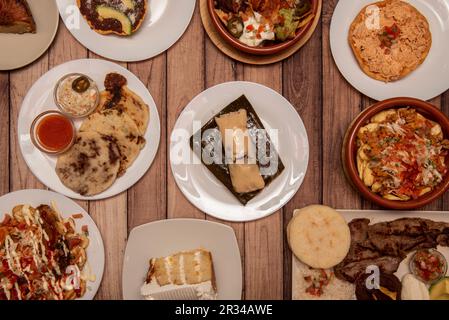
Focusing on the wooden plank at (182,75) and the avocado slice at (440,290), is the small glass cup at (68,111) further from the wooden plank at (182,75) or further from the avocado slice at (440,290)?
the avocado slice at (440,290)

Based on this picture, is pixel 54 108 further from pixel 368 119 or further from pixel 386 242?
pixel 386 242

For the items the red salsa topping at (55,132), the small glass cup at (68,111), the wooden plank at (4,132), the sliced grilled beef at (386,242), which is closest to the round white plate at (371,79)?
the sliced grilled beef at (386,242)

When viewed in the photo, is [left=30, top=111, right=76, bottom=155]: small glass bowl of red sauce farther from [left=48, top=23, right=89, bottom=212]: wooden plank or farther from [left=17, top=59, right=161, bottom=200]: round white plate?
[left=48, top=23, right=89, bottom=212]: wooden plank


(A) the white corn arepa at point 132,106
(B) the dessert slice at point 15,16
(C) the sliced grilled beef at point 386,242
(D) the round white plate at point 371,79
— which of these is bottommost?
(C) the sliced grilled beef at point 386,242

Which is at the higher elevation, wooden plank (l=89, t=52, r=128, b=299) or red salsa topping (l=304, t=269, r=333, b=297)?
wooden plank (l=89, t=52, r=128, b=299)

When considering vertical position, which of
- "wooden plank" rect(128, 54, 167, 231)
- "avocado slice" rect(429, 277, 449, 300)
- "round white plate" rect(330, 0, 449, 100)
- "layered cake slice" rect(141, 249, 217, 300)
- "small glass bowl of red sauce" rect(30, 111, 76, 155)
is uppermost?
"round white plate" rect(330, 0, 449, 100)

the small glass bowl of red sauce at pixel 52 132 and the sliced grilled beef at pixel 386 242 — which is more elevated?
the small glass bowl of red sauce at pixel 52 132

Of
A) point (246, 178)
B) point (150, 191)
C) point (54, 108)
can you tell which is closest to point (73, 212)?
point (150, 191)

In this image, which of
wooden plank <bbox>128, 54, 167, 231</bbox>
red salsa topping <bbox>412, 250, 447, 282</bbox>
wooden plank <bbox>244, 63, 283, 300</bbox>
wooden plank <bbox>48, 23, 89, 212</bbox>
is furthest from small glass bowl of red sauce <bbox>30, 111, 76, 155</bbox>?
red salsa topping <bbox>412, 250, 447, 282</bbox>
